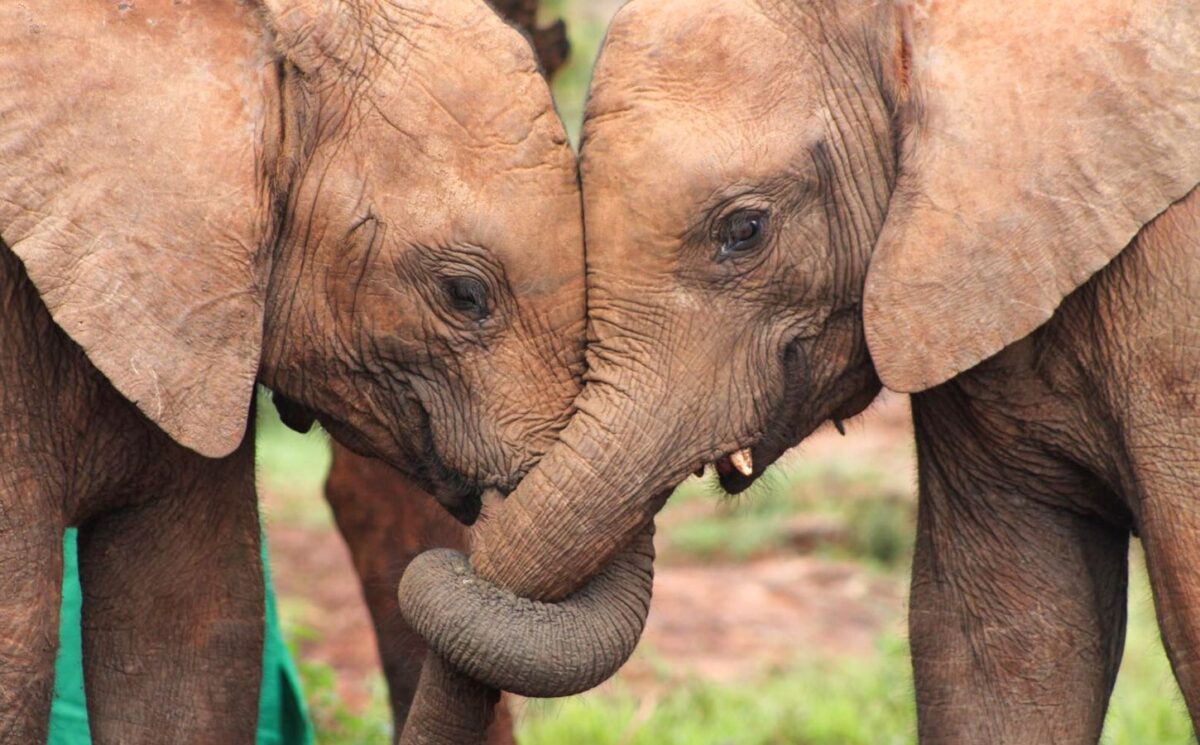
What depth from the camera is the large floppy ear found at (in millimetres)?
4715

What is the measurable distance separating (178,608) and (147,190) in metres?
1.28

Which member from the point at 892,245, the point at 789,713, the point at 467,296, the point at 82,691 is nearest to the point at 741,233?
the point at 892,245

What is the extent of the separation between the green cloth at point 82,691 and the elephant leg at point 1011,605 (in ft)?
7.46

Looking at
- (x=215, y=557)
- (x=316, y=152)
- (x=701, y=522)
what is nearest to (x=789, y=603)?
(x=701, y=522)

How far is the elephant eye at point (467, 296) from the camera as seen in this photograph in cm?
494

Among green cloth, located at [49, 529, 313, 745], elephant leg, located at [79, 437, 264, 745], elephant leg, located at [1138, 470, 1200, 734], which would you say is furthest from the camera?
green cloth, located at [49, 529, 313, 745]

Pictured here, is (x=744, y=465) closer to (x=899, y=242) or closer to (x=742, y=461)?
(x=742, y=461)

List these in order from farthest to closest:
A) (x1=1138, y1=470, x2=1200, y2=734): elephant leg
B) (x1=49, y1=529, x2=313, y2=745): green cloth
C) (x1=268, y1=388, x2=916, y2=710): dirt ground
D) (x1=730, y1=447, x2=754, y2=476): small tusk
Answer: (x1=268, y1=388, x2=916, y2=710): dirt ground → (x1=49, y1=529, x2=313, y2=745): green cloth → (x1=730, y1=447, x2=754, y2=476): small tusk → (x1=1138, y1=470, x2=1200, y2=734): elephant leg

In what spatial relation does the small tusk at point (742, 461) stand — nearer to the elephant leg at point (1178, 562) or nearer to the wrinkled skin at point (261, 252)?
the wrinkled skin at point (261, 252)

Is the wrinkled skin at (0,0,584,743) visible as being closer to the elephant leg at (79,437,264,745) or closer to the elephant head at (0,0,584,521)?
the elephant head at (0,0,584,521)

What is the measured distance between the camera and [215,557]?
218 inches

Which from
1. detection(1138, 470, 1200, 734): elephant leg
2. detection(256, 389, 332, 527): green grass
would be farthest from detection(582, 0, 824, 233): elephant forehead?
detection(256, 389, 332, 527): green grass

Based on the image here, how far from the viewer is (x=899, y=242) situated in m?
4.89

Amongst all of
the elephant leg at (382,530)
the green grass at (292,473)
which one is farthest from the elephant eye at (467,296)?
the green grass at (292,473)
